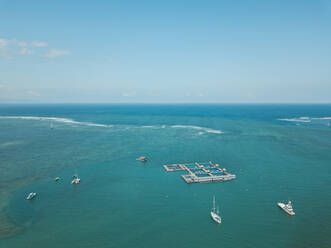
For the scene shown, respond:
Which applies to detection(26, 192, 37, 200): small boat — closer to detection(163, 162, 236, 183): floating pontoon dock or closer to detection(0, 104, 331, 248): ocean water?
detection(0, 104, 331, 248): ocean water

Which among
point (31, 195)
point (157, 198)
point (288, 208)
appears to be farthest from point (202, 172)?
point (31, 195)

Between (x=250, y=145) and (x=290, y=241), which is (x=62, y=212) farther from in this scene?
(x=250, y=145)

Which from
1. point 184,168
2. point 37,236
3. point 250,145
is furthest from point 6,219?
point 250,145

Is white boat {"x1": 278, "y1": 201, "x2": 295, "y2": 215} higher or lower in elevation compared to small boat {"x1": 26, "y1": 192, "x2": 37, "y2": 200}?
lower

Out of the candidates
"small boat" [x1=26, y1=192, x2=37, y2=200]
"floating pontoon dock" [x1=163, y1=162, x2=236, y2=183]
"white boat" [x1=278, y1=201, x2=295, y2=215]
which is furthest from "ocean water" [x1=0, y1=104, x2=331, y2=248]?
"floating pontoon dock" [x1=163, y1=162, x2=236, y2=183]

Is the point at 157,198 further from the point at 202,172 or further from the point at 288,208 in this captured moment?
the point at 288,208

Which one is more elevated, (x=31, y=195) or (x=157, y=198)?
(x=31, y=195)

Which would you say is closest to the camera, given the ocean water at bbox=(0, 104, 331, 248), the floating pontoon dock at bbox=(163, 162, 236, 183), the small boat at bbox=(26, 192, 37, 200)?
the ocean water at bbox=(0, 104, 331, 248)

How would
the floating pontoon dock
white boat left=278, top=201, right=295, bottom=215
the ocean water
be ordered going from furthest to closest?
the floating pontoon dock
white boat left=278, top=201, right=295, bottom=215
the ocean water
